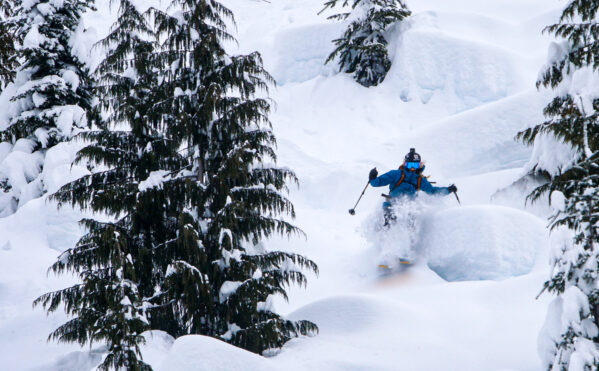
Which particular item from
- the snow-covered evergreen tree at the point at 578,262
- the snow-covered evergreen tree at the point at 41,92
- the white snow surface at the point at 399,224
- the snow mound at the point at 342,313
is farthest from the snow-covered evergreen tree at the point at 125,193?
the snow-covered evergreen tree at the point at 41,92

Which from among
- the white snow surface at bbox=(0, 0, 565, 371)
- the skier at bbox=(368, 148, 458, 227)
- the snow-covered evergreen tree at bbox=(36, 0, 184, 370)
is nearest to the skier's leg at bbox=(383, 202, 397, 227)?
the skier at bbox=(368, 148, 458, 227)

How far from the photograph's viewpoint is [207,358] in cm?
579

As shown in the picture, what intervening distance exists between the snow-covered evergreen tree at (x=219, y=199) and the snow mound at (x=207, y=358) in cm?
116

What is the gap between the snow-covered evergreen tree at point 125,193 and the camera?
7285mm

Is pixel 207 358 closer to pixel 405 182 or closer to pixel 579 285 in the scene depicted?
pixel 579 285

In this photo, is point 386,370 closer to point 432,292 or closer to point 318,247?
point 432,292

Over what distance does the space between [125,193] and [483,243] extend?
22.7 ft

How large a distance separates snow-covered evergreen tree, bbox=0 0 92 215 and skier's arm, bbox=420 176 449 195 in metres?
8.49

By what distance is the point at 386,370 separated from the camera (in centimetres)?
659

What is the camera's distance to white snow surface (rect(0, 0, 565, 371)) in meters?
7.41

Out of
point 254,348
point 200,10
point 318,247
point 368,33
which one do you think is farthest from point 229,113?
point 368,33

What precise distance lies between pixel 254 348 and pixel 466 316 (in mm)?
3344

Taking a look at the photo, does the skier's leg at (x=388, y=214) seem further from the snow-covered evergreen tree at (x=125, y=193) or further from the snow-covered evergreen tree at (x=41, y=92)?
the snow-covered evergreen tree at (x=41, y=92)

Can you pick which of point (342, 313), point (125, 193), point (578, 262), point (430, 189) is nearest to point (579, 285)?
point (578, 262)
